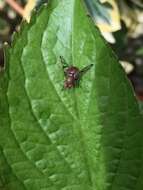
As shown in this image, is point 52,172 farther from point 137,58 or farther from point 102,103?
point 137,58

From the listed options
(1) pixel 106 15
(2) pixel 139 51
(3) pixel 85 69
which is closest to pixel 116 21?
(1) pixel 106 15

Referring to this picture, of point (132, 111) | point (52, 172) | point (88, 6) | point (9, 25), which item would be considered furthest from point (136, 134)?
point (9, 25)

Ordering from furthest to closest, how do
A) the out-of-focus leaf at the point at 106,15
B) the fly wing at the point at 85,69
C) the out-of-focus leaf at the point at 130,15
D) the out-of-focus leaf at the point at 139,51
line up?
1. the out-of-focus leaf at the point at 139,51
2. the out-of-focus leaf at the point at 130,15
3. the out-of-focus leaf at the point at 106,15
4. the fly wing at the point at 85,69

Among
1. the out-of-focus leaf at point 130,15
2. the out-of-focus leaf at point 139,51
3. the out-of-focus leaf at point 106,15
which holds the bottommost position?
the out-of-focus leaf at point 139,51

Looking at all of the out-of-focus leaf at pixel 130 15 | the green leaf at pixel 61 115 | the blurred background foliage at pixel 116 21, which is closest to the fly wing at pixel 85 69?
the green leaf at pixel 61 115

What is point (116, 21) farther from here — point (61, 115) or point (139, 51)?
point (61, 115)

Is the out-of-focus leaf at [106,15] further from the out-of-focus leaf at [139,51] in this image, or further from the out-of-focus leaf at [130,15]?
the out-of-focus leaf at [139,51]

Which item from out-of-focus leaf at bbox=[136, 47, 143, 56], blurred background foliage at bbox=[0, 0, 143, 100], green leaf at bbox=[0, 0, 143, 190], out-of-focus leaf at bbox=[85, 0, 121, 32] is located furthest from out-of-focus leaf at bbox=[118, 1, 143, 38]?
green leaf at bbox=[0, 0, 143, 190]

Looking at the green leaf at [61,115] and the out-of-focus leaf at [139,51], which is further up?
the green leaf at [61,115]
